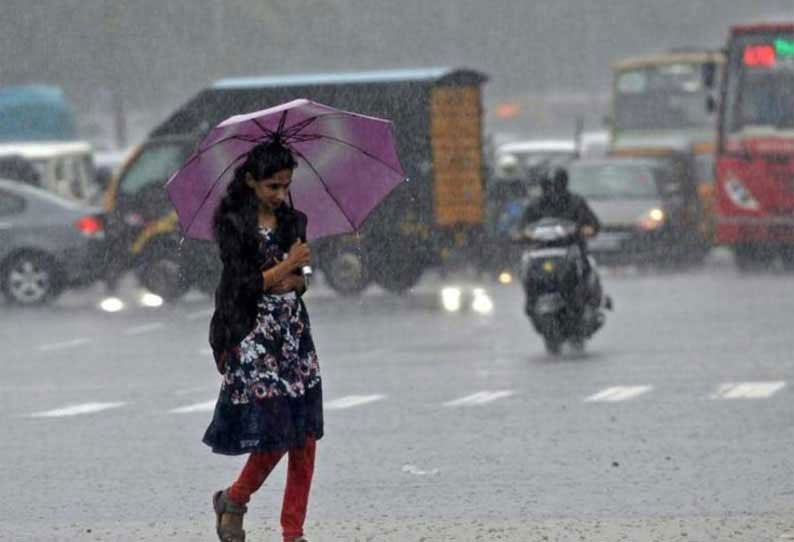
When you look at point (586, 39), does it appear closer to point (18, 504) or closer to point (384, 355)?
point (384, 355)

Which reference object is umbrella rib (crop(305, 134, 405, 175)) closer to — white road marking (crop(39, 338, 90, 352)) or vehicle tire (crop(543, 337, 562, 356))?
vehicle tire (crop(543, 337, 562, 356))

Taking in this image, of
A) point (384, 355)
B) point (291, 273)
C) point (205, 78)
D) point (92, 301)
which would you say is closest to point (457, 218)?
point (92, 301)

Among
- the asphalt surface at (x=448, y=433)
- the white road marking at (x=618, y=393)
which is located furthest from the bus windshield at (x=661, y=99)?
the white road marking at (x=618, y=393)

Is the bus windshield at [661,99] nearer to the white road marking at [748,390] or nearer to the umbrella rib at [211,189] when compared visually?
the white road marking at [748,390]

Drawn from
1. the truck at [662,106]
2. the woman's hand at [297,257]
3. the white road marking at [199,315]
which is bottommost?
the truck at [662,106]

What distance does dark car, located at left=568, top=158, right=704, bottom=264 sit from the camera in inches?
1384

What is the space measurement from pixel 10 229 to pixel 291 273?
20959 mm

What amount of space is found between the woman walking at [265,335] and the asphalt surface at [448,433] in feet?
3.27

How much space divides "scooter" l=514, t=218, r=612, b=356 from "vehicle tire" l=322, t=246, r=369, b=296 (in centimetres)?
962

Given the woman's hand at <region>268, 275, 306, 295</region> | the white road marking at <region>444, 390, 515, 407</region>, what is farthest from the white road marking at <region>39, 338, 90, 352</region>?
the woman's hand at <region>268, 275, 306, 295</region>

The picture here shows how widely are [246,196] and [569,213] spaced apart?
11.7 meters

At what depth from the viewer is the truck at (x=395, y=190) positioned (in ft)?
98.3

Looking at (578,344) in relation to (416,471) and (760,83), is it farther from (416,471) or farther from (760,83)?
(760,83)

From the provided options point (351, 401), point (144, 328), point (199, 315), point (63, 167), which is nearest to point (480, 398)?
point (351, 401)
